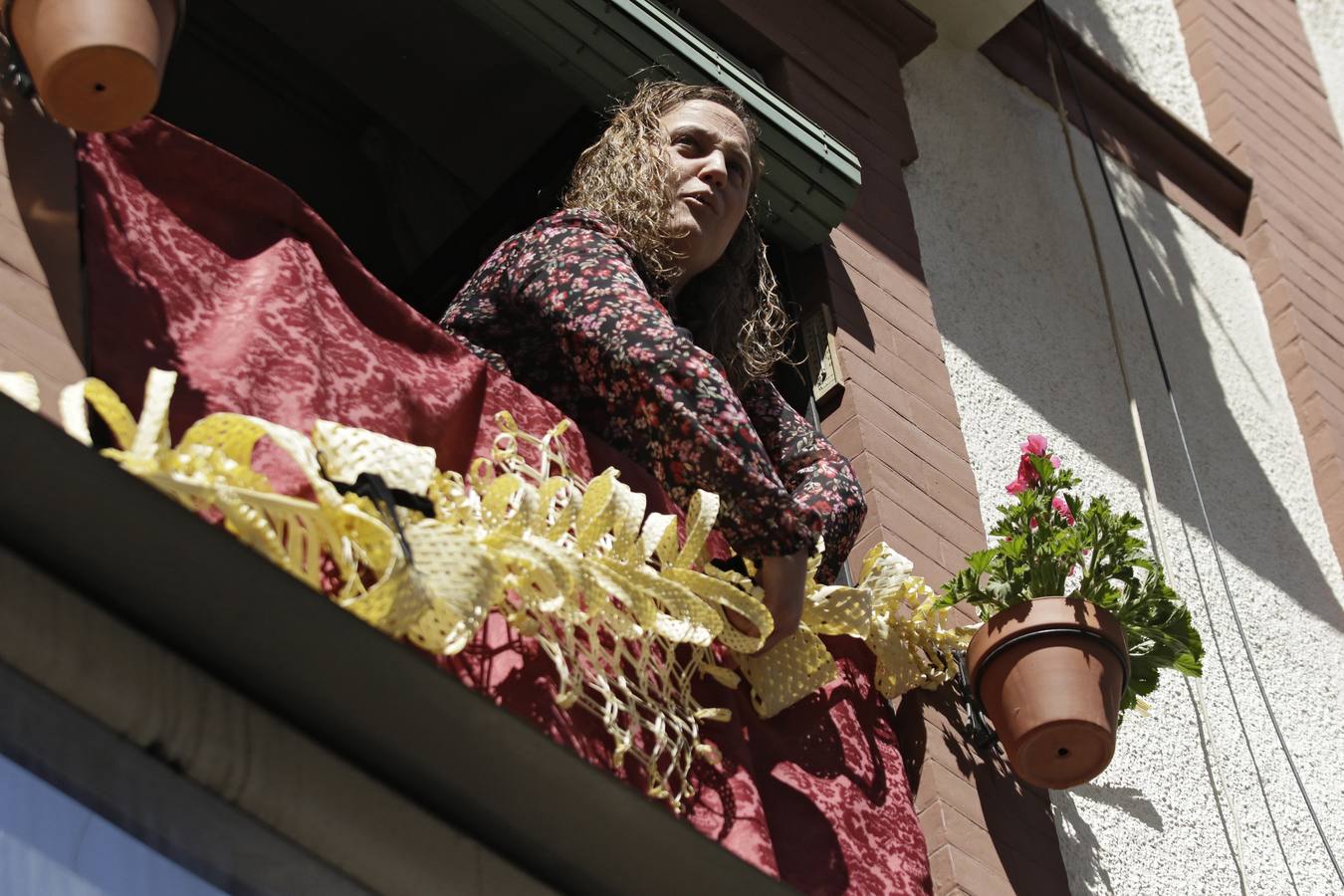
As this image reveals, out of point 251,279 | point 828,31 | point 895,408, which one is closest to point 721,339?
point 895,408

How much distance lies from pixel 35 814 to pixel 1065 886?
2.27 m

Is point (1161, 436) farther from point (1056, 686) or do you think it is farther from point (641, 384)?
point (641, 384)

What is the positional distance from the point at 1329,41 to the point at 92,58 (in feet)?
21.3

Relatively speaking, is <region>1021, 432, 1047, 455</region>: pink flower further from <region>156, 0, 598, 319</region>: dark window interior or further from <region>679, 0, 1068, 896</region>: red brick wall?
<region>156, 0, 598, 319</region>: dark window interior

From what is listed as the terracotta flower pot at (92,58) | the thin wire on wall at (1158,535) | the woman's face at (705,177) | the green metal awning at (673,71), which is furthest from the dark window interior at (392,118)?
the terracotta flower pot at (92,58)

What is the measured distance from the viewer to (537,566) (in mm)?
3020

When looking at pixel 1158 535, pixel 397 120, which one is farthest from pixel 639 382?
pixel 397 120

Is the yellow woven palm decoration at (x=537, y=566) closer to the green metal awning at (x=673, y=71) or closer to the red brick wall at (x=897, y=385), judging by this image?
the red brick wall at (x=897, y=385)

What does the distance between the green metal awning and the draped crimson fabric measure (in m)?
1.25

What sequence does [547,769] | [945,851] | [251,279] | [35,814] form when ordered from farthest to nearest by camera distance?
[945,851], [251,279], [547,769], [35,814]

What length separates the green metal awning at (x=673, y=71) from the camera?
15.5ft

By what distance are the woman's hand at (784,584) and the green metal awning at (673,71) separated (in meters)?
1.50

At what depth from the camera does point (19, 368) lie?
2926mm

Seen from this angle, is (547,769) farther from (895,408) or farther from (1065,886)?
(895,408)
